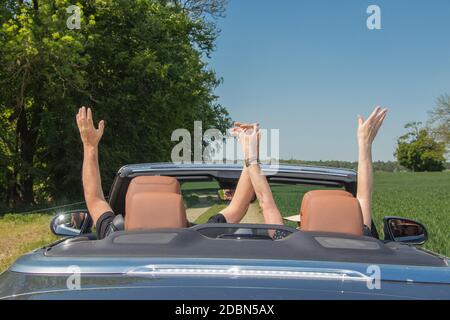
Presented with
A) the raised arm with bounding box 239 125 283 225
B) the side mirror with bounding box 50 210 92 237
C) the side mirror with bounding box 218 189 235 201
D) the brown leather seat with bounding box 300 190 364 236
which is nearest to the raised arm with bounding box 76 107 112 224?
the side mirror with bounding box 50 210 92 237

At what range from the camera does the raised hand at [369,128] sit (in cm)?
337

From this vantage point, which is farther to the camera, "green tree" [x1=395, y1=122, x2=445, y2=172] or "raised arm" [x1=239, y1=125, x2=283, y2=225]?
"green tree" [x1=395, y1=122, x2=445, y2=172]

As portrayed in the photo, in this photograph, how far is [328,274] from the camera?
193 centimetres

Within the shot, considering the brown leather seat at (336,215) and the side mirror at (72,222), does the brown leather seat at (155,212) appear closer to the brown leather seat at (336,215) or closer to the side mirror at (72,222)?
the brown leather seat at (336,215)

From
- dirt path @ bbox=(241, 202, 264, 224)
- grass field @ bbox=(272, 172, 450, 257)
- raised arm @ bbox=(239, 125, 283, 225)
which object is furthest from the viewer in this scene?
dirt path @ bbox=(241, 202, 264, 224)

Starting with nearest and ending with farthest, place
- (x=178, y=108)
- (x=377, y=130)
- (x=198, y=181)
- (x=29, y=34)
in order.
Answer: (x=377, y=130), (x=198, y=181), (x=29, y=34), (x=178, y=108)

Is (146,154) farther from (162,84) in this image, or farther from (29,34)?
(29,34)

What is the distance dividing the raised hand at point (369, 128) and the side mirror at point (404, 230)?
0.96 meters

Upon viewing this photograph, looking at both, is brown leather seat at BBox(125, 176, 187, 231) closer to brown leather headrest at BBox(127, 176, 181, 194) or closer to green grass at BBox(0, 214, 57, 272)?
brown leather headrest at BBox(127, 176, 181, 194)

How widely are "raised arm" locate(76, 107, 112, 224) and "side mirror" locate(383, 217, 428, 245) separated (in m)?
1.77

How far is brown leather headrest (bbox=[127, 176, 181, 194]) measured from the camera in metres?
3.35

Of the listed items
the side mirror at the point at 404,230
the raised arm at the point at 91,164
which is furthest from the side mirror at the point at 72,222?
the side mirror at the point at 404,230

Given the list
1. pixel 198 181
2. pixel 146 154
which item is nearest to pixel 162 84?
pixel 146 154
